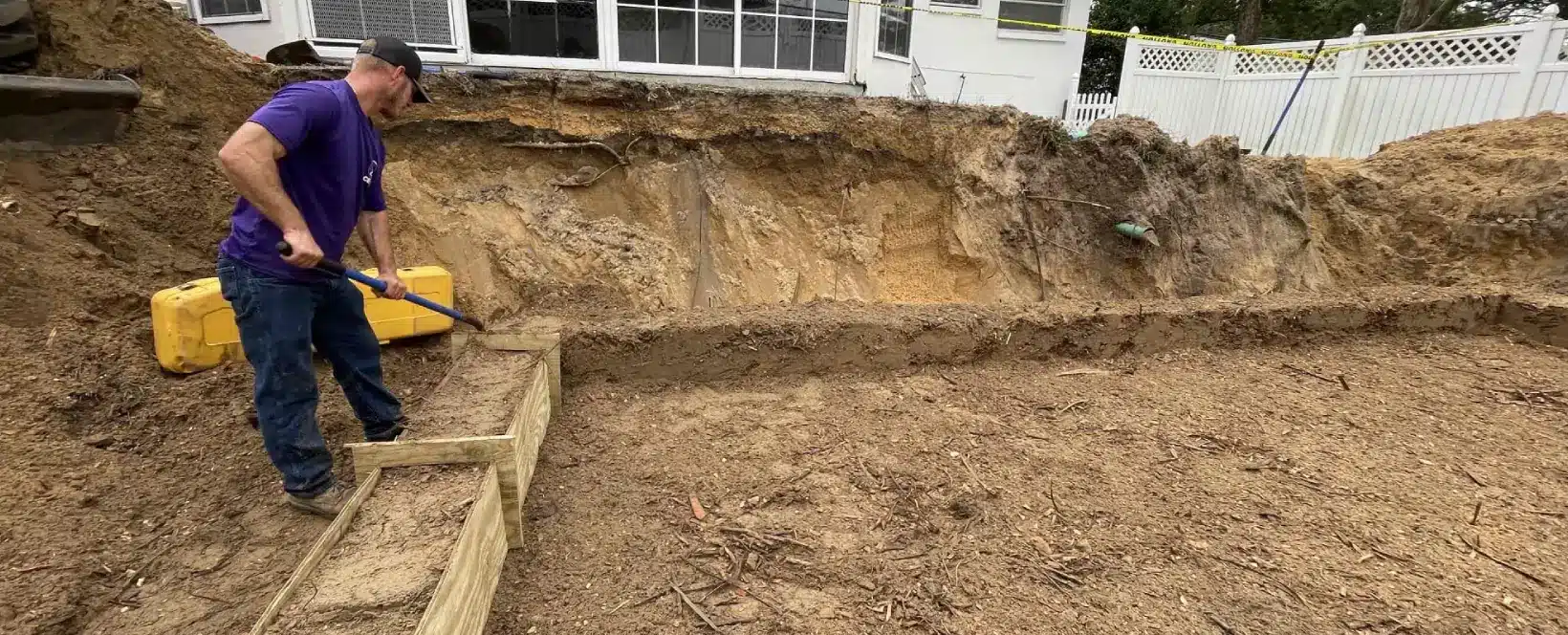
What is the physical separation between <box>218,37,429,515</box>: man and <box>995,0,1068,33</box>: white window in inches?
382

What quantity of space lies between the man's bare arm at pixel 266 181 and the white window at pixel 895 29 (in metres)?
A: 7.74

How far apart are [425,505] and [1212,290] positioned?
625 cm

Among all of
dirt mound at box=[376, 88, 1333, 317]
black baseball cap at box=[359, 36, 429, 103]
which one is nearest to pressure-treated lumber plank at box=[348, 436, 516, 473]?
black baseball cap at box=[359, 36, 429, 103]

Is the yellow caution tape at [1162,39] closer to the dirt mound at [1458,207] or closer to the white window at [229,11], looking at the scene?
the dirt mound at [1458,207]

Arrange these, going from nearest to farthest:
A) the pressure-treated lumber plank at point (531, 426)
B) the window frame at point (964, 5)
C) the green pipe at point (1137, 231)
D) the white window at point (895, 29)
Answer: the pressure-treated lumber plank at point (531, 426) → the green pipe at point (1137, 231) → the white window at point (895, 29) → the window frame at point (964, 5)

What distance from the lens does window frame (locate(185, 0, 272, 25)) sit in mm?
7262

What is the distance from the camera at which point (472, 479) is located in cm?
236

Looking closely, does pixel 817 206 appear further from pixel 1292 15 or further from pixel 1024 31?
pixel 1292 15

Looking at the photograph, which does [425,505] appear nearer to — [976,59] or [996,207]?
[996,207]

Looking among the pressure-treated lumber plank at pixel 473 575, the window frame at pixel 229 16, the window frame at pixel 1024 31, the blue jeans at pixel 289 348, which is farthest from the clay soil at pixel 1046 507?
the window frame at pixel 1024 31

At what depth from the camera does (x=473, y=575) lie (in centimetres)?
209

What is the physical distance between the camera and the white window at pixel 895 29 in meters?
9.14

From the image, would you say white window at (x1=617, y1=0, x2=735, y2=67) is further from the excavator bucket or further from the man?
the man

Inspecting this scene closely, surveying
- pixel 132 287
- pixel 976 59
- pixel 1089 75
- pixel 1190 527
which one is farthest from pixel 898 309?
pixel 1089 75
